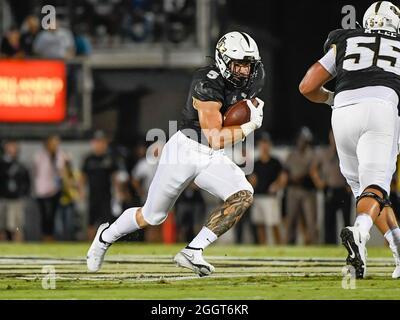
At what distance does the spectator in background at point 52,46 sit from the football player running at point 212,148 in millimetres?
7676

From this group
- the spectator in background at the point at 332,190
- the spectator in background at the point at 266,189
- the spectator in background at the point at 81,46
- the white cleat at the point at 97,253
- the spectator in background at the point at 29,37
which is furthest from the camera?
the spectator in background at the point at 81,46

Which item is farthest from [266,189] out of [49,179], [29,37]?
[29,37]

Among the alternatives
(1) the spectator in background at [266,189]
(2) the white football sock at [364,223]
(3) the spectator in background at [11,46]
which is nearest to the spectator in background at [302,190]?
(1) the spectator in background at [266,189]

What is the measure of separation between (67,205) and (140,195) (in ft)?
3.10

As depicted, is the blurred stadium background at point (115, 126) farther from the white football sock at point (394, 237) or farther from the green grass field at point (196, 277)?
the white football sock at point (394, 237)

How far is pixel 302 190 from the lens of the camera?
47.7ft

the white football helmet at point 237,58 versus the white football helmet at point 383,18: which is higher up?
the white football helmet at point 383,18

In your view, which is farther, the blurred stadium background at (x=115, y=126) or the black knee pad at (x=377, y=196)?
the blurred stadium background at (x=115, y=126)

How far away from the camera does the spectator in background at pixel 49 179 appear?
1507 centimetres

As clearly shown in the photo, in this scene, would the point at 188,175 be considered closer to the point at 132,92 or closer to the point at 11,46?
→ the point at 11,46

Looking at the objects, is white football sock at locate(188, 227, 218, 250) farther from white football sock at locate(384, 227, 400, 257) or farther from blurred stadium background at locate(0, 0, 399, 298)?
blurred stadium background at locate(0, 0, 399, 298)

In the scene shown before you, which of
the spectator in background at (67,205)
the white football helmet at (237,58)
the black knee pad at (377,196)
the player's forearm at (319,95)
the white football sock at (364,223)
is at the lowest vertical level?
the spectator in background at (67,205)

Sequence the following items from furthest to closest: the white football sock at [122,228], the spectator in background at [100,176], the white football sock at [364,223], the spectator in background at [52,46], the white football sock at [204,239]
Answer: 1. the spectator in background at [52,46]
2. the spectator in background at [100,176]
3. the white football sock at [122,228]
4. the white football sock at [204,239]
5. the white football sock at [364,223]

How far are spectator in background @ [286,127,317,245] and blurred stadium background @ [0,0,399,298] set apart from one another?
1 cm
